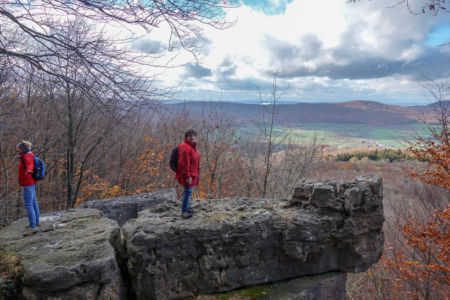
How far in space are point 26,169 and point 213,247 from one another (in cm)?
401

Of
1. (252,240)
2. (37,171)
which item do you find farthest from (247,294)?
(37,171)

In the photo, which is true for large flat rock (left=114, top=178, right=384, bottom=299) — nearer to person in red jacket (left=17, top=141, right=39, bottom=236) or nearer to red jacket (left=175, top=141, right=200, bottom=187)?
red jacket (left=175, top=141, right=200, bottom=187)

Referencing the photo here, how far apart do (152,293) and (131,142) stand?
1087 cm

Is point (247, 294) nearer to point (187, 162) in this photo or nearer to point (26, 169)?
point (187, 162)

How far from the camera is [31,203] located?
5246mm

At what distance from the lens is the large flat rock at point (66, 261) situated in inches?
159

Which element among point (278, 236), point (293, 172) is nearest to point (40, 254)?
point (278, 236)

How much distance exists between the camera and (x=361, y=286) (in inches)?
622

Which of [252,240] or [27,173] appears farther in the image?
[252,240]

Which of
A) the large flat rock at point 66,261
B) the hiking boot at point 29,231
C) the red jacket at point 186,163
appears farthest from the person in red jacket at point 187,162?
the hiking boot at point 29,231

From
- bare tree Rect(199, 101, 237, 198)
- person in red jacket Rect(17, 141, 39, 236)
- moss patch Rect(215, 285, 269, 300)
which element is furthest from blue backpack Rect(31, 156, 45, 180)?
bare tree Rect(199, 101, 237, 198)

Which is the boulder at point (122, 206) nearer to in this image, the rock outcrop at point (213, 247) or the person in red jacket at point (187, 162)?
the rock outcrop at point (213, 247)

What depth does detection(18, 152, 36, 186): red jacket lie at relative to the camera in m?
4.87

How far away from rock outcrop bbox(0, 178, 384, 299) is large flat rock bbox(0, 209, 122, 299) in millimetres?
16
